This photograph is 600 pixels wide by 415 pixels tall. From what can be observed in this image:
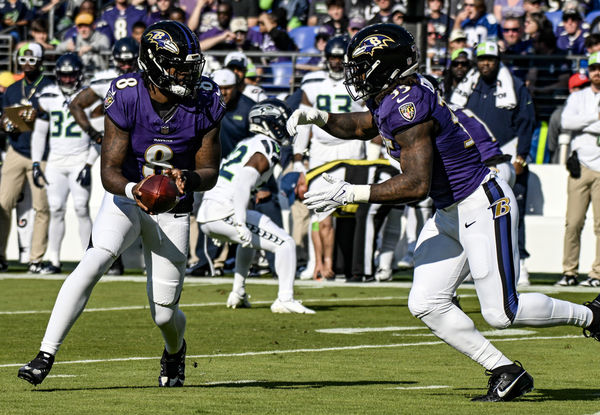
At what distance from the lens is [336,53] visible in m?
13.6

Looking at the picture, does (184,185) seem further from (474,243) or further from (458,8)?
(458,8)

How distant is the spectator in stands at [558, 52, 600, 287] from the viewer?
12.9 m

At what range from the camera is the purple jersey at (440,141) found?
596 cm

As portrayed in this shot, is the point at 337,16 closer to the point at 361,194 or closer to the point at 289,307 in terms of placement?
the point at 289,307

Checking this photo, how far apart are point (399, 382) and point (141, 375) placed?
1.43 metres

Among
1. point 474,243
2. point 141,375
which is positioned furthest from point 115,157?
point 474,243

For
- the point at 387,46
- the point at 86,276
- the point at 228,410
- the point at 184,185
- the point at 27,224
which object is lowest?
the point at 27,224

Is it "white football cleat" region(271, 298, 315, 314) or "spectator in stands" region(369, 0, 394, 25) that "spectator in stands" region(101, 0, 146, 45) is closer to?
"spectator in stands" region(369, 0, 394, 25)

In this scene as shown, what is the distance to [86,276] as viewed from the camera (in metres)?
6.28

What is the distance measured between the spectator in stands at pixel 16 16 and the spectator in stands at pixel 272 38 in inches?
156

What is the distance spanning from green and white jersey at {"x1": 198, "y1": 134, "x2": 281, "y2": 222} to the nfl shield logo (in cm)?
471

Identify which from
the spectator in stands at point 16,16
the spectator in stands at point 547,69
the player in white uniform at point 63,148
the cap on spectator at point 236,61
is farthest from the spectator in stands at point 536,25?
the spectator in stands at point 16,16

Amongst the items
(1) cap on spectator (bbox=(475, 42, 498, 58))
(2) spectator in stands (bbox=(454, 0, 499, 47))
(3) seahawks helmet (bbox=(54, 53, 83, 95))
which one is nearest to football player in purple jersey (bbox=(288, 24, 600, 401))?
(1) cap on spectator (bbox=(475, 42, 498, 58))

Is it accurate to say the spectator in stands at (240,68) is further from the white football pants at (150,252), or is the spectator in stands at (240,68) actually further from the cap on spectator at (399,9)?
the white football pants at (150,252)
